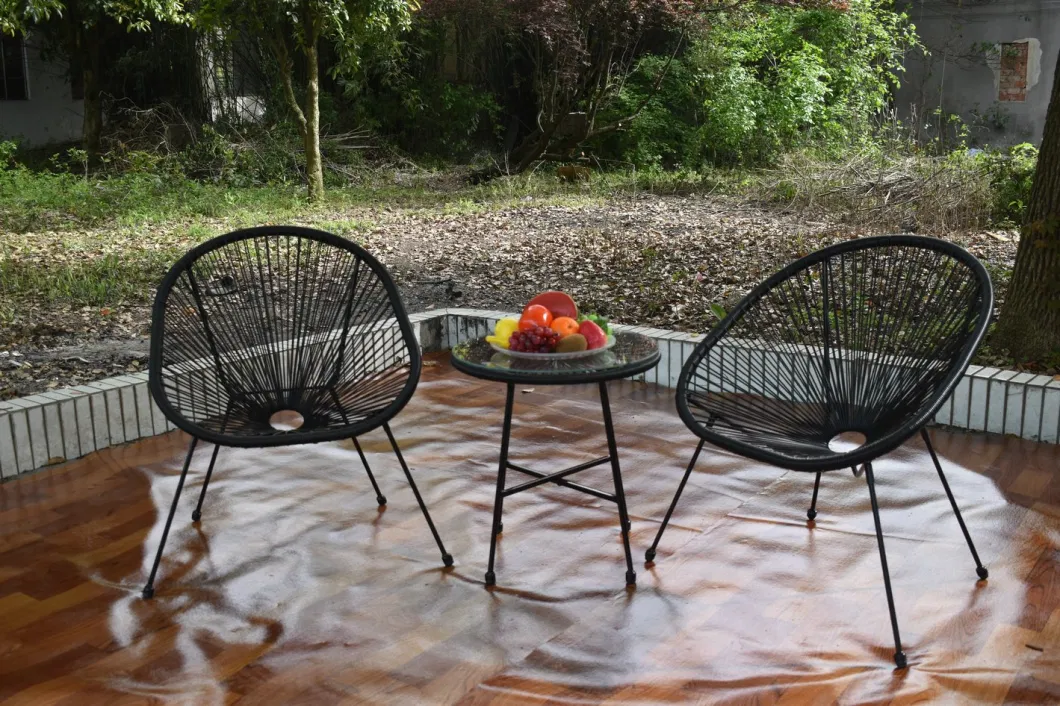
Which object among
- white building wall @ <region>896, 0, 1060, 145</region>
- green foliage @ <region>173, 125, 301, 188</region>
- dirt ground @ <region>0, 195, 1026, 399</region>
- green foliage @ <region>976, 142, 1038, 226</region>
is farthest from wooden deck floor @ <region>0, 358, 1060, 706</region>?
white building wall @ <region>896, 0, 1060, 145</region>

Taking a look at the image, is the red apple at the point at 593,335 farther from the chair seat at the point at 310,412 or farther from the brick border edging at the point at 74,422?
the brick border edging at the point at 74,422

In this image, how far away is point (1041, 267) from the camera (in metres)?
3.74

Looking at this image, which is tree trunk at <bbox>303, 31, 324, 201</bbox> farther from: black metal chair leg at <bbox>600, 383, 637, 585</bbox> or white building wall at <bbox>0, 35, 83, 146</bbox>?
black metal chair leg at <bbox>600, 383, 637, 585</bbox>

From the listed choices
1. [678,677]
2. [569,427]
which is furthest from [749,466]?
[678,677]

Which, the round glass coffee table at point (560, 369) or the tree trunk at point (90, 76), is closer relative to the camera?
the round glass coffee table at point (560, 369)

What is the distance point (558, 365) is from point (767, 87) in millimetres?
10041

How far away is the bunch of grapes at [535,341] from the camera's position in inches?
93.7

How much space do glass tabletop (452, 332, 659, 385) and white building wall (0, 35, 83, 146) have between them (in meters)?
12.1

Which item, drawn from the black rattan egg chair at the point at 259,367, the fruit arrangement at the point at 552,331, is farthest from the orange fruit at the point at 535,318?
the black rattan egg chair at the point at 259,367

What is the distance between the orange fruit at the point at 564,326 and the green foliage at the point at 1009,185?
16.7ft

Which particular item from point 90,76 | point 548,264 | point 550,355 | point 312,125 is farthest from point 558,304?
point 90,76

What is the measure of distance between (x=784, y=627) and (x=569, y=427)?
1.51 m

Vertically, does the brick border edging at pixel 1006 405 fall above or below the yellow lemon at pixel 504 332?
below

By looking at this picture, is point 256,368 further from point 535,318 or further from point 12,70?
point 12,70
